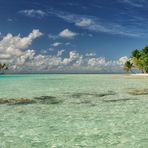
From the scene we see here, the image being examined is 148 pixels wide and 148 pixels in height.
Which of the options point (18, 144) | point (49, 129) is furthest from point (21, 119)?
point (18, 144)

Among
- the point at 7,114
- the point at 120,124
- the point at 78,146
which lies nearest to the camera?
the point at 78,146

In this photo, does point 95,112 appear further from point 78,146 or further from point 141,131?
point 78,146

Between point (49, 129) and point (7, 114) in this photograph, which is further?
point (7, 114)

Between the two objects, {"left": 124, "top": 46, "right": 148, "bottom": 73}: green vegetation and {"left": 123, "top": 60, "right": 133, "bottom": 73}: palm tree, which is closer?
{"left": 124, "top": 46, "right": 148, "bottom": 73}: green vegetation

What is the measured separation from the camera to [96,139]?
8516 mm

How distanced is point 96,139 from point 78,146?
0.88 m

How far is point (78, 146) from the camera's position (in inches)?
309

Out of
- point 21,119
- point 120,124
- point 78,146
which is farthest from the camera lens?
point 21,119

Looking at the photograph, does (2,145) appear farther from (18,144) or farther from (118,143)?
(118,143)

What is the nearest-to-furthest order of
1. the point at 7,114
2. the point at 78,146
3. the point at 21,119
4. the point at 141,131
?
1. the point at 78,146
2. the point at 141,131
3. the point at 21,119
4. the point at 7,114

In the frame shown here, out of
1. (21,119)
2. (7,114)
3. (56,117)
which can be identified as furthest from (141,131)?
(7,114)

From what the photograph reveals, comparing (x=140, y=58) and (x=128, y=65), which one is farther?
(x=128, y=65)

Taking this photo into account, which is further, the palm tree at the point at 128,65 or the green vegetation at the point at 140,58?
the palm tree at the point at 128,65

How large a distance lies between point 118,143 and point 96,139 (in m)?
0.79
